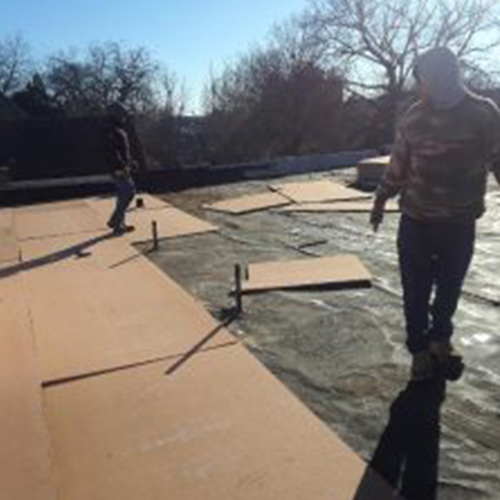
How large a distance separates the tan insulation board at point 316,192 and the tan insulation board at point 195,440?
298 inches

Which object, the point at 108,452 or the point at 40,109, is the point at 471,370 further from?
the point at 40,109

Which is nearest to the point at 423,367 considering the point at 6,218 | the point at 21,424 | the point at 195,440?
the point at 195,440

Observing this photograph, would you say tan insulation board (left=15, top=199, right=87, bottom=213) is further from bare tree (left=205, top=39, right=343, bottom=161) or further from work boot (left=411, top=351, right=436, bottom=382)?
bare tree (left=205, top=39, right=343, bottom=161)

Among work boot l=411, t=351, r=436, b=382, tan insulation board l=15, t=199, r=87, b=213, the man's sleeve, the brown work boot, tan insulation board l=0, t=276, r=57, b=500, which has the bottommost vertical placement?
tan insulation board l=15, t=199, r=87, b=213

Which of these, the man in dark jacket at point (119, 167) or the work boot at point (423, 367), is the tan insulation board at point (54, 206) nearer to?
the man in dark jacket at point (119, 167)

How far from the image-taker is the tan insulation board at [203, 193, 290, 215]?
11.6 m

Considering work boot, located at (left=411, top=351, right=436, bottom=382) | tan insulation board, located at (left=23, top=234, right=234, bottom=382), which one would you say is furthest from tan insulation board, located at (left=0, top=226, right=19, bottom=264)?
work boot, located at (left=411, top=351, right=436, bottom=382)

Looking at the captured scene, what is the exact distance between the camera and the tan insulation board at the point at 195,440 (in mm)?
3367

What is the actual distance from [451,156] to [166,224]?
651cm

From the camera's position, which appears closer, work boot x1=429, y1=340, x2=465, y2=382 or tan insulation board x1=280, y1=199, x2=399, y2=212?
work boot x1=429, y1=340, x2=465, y2=382

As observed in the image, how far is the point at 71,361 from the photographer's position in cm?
505

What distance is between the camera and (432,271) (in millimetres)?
4484

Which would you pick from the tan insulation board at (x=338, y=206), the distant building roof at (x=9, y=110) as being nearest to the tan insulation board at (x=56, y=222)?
the tan insulation board at (x=338, y=206)

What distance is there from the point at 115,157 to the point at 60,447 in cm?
697
